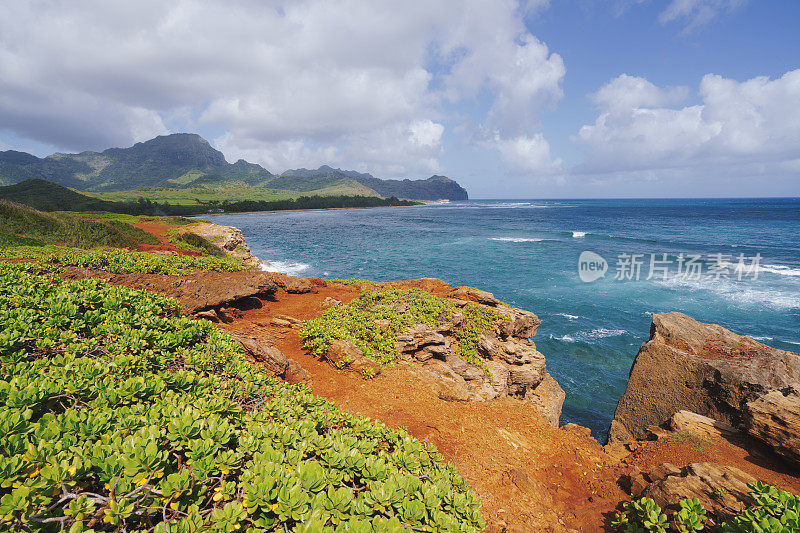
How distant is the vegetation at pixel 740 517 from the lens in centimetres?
320

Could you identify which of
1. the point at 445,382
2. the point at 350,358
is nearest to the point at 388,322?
the point at 350,358

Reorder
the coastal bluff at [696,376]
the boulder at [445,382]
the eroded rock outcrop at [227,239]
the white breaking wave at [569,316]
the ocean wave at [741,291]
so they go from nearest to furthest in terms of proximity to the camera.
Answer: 1. the boulder at [445,382]
2. the coastal bluff at [696,376]
3. the white breaking wave at [569,316]
4. the ocean wave at [741,291]
5. the eroded rock outcrop at [227,239]

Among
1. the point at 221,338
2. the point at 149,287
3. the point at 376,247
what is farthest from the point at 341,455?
the point at 376,247

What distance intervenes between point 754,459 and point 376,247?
42333 millimetres

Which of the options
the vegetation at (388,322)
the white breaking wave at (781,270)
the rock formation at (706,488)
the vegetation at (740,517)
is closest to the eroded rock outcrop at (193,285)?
the vegetation at (388,322)

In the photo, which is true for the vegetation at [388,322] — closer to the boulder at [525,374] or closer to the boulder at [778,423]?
the boulder at [525,374]

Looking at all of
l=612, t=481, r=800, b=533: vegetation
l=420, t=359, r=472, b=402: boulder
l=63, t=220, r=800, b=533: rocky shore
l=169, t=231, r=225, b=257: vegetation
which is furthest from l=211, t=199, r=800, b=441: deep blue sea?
l=612, t=481, r=800, b=533: vegetation

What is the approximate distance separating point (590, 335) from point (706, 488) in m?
16.2

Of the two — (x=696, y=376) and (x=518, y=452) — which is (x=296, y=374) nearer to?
(x=518, y=452)

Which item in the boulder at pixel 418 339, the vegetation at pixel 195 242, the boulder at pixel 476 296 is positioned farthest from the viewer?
the vegetation at pixel 195 242

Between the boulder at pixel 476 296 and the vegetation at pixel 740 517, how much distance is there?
8742 mm

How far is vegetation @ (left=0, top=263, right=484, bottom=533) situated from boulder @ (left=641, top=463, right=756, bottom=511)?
351 centimetres
